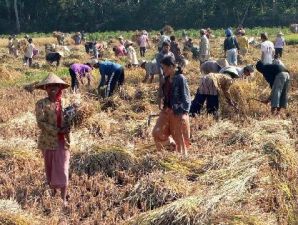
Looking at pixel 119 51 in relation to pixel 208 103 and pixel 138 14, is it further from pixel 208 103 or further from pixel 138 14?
pixel 138 14

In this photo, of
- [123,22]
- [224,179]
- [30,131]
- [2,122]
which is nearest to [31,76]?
[2,122]

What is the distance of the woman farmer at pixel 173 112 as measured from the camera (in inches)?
207

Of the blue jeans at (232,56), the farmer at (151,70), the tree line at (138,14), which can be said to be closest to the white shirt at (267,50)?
the blue jeans at (232,56)

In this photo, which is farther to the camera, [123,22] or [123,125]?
[123,22]

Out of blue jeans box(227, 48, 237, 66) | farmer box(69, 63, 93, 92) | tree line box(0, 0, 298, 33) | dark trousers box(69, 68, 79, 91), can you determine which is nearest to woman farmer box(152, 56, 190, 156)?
farmer box(69, 63, 93, 92)

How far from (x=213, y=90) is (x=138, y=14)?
43009mm

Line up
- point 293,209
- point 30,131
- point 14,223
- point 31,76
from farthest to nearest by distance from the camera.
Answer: point 31,76 < point 30,131 < point 293,209 < point 14,223

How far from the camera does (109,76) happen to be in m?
8.74

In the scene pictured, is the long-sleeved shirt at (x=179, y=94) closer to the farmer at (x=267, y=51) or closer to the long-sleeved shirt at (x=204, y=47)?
the farmer at (x=267, y=51)

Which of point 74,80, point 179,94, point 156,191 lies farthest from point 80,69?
point 156,191

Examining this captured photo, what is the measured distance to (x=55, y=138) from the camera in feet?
14.7

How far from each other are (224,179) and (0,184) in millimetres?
2218

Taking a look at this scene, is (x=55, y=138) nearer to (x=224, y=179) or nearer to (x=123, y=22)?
(x=224, y=179)

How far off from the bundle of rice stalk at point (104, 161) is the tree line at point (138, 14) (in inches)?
1623
